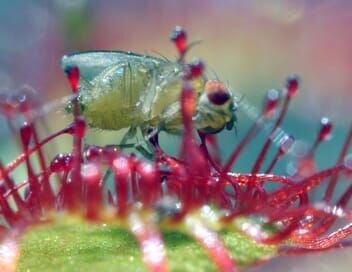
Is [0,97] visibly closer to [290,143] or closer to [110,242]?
[110,242]

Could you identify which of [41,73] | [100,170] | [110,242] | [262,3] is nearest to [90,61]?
[100,170]

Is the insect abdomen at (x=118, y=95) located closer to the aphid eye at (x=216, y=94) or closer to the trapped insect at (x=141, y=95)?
the trapped insect at (x=141, y=95)

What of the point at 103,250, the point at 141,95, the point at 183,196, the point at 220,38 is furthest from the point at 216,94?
the point at 220,38

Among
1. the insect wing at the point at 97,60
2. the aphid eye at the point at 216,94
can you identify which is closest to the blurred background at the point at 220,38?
the insect wing at the point at 97,60

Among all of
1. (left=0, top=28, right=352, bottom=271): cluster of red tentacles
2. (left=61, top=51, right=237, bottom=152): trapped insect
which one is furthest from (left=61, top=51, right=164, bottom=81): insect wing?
(left=0, top=28, right=352, bottom=271): cluster of red tentacles

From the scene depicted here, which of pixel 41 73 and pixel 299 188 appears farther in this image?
pixel 41 73

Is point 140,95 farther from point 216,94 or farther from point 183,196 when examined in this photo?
point 183,196
